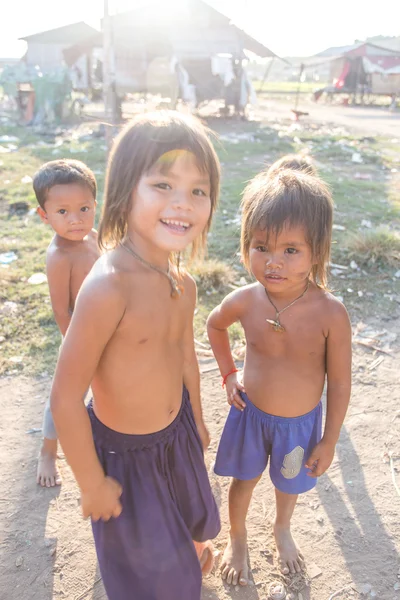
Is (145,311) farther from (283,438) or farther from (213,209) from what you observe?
(283,438)

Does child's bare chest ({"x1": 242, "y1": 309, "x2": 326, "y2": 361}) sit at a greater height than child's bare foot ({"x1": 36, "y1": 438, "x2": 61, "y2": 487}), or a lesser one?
greater

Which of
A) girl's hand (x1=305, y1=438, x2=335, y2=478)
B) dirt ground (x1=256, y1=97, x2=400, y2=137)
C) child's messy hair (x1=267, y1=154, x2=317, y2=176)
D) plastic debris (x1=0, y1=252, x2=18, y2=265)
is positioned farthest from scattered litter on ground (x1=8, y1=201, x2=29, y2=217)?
dirt ground (x1=256, y1=97, x2=400, y2=137)

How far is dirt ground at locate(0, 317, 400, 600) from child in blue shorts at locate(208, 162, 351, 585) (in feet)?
0.40

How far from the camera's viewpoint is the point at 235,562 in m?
1.90

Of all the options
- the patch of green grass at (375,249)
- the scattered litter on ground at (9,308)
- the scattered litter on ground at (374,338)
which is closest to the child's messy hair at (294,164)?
the scattered litter on ground at (374,338)

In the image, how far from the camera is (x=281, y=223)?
1.53 metres

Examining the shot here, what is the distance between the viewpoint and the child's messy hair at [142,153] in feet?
4.20

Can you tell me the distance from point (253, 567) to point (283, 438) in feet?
2.00

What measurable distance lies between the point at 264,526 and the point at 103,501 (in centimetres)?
106

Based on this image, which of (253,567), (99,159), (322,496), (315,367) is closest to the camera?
(315,367)

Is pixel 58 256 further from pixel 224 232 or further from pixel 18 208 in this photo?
pixel 18 208

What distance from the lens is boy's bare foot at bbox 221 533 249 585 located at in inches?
73.6

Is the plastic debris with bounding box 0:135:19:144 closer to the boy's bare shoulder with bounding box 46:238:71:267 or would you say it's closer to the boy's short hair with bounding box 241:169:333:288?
the boy's bare shoulder with bounding box 46:238:71:267

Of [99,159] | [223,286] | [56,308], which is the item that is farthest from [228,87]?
[56,308]
